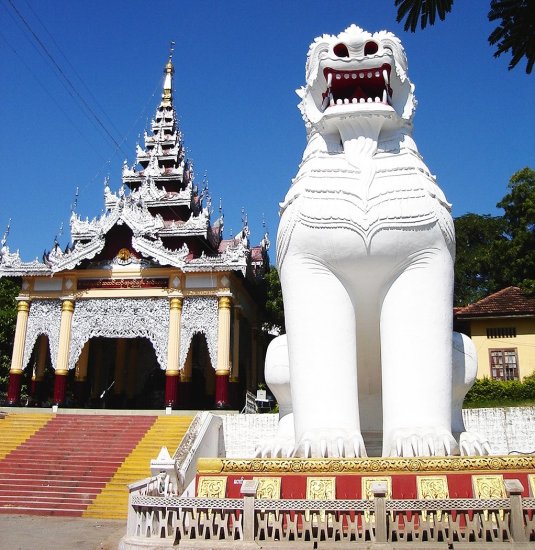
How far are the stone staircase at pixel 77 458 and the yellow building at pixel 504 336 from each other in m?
7.96

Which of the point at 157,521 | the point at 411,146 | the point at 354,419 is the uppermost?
the point at 411,146

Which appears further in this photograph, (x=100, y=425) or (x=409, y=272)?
(x=100, y=425)

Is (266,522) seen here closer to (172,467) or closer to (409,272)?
(409,272)

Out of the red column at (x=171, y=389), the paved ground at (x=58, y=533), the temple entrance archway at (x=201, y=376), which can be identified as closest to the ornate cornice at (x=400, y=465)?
the paved ground at (x=58, y=533)

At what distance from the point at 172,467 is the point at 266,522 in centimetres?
375

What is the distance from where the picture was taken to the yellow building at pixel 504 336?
52.5 feet

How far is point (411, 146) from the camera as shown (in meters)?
5.20


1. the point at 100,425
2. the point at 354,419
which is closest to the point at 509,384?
the point at 100,425

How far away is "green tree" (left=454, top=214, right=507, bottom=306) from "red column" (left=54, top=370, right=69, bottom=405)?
14516 millimetres

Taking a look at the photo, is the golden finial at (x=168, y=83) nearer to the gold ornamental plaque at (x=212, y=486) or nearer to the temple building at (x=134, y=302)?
the temple building at (x=134, y=302)

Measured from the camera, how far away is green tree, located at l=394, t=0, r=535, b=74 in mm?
3480

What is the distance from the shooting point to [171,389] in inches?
638

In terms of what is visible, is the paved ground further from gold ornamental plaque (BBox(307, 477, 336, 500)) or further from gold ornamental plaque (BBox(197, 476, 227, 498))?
gold ornamental plaque (BBox(307, 477, 336, 500))

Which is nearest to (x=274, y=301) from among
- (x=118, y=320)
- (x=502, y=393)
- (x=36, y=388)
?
(x=118, y=320)
